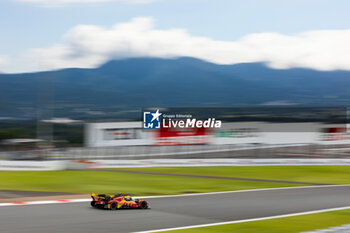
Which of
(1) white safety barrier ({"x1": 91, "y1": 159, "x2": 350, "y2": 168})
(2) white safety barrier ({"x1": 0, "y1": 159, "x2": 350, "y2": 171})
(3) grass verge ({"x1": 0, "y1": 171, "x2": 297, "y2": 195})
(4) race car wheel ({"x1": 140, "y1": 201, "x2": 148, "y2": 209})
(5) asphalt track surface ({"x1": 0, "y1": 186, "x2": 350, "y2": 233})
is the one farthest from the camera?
(1) white safety barrier ({"x1": 91, "y1": 159, "x2": 350, "y2": 168})

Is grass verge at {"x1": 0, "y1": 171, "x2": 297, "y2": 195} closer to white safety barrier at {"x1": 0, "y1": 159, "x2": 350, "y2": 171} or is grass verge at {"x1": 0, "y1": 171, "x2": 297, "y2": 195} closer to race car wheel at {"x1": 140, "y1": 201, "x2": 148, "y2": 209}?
white safety barrier at {"x1": 0, "y1": 159, "x2": 350, "y2": 171}

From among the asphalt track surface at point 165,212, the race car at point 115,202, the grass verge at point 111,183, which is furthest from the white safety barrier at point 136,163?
the race car at point 115,202

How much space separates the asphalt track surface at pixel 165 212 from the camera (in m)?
8.57

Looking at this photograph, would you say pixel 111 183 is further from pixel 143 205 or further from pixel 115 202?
pixel 115 202

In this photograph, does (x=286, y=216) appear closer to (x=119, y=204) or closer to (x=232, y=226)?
(x=232, y=226)

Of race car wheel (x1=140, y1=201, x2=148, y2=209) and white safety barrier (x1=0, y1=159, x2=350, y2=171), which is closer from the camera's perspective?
race car wheel (x1=140, y1=201, x2=148, y2=209)

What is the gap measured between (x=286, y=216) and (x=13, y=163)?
17128 millimetres

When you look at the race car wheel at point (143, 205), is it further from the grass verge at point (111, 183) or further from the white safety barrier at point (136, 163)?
the white safety barrier at point (136, 163)

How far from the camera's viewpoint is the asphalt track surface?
857cm

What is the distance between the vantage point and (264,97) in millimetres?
152000

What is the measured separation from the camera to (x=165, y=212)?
1079 cm

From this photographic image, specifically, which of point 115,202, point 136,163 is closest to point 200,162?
point 136,163

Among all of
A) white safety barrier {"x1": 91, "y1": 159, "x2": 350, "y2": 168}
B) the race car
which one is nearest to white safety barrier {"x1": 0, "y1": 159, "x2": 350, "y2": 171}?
white safety barrier {"x1": 91, "y1": 159, "x2": 350, "y2": 168}

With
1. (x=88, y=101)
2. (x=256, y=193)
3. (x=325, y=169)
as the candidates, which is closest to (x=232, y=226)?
(x=256, y=193)
